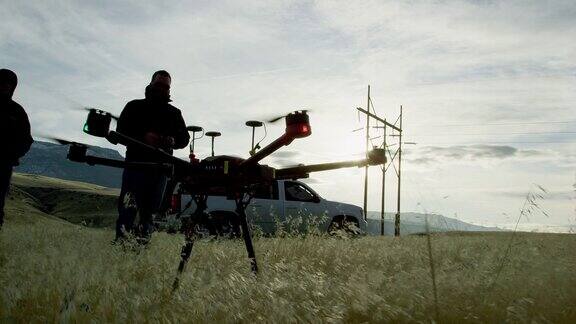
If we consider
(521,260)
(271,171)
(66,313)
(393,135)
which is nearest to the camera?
(66,313)

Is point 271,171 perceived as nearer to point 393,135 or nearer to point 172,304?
point 172,304

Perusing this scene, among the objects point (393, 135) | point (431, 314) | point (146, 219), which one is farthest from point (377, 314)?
point (393, 135)

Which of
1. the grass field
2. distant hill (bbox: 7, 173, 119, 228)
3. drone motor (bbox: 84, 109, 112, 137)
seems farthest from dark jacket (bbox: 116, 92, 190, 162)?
distant hill (bbox: 7, 173, 119, 228)

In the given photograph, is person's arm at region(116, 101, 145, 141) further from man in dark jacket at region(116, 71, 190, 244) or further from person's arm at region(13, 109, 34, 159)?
person's arm at region(13, 109, 34, 159)

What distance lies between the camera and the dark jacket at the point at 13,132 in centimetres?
489

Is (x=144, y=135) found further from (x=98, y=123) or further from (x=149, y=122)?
(x=98, y=123)

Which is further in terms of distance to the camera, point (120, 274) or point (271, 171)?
point (120, 274)

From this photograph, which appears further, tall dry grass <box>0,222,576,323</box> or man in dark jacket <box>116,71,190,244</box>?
man in dark jacket <box>116,71,190,244</box>

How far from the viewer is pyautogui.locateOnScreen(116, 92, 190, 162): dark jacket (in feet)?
16.3

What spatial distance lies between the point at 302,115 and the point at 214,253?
9.79 feet

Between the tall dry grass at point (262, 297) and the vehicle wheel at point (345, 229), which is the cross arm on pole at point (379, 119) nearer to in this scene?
the vehicle wheel at point (345, 229)

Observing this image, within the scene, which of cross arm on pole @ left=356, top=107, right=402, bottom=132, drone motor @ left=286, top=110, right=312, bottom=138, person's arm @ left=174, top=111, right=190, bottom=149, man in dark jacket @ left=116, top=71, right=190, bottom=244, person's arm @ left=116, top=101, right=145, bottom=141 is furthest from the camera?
cross arm on pole @ left=356, top=107, right=402, bottom=132

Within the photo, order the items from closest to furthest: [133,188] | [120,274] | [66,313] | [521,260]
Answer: [66,313] < [120,274] < [521,260] < [133,188]

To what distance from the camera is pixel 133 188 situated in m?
4.84
